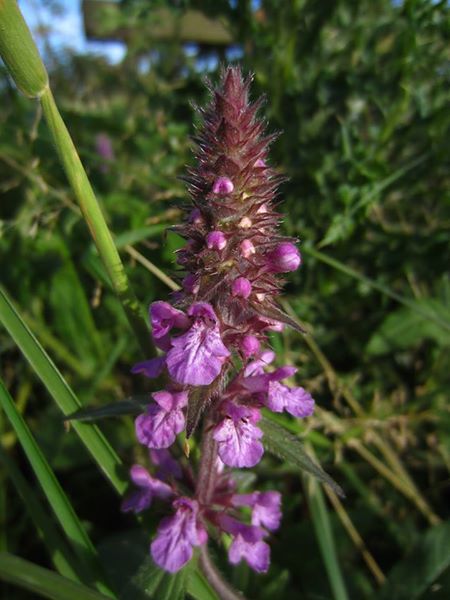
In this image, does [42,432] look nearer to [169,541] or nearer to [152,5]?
[169,541]

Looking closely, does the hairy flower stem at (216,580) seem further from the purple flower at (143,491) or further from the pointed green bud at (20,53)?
the pointed green bud at (20,53)

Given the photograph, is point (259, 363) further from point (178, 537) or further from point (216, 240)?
point (178, 537)

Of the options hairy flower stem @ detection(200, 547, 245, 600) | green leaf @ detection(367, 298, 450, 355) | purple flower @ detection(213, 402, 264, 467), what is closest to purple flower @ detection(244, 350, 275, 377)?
purple flower @ detection(213, 402, 264, 467)

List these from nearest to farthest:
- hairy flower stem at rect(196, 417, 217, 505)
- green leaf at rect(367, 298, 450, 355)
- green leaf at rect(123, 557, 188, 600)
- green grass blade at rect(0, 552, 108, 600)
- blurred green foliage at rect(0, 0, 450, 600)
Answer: green grass blade at rect(0, 552, 108, 600) → green leaf at rect(123, 557, 188, 600) → hairy flower stem at rect(196, 417, 217, 505) → blurred green foliage at rect(0, 0, 450, 600) → green leaf at rect(367, 298, 450, 355)

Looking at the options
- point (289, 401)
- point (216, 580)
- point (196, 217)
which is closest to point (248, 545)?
point (216, 580)

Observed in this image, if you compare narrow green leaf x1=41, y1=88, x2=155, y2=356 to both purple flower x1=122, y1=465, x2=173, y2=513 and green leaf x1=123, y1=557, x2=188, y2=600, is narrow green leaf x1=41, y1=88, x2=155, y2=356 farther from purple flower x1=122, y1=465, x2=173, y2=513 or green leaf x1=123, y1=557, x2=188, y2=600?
green leaf x1=123, y1=557, x2=188, y2=600

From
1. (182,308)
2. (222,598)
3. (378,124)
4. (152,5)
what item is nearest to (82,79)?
(152,5)
